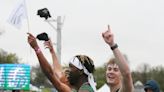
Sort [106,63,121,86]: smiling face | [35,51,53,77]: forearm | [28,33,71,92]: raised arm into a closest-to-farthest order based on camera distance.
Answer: [106,63,121,86]: smiling face
[28,33,71,92]: raised arm
[35,51,53,77]: forearm

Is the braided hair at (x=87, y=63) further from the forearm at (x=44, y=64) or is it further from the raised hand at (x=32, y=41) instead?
the raised hand at (x=32, y=41)

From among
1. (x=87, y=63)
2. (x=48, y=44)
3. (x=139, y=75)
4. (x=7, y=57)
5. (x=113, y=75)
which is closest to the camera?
(x=87, y=63)

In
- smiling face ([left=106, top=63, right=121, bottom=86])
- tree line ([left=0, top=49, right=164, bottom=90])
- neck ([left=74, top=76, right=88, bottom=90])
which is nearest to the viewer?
neck ([left=74, top=76, right=88, bottom=90])

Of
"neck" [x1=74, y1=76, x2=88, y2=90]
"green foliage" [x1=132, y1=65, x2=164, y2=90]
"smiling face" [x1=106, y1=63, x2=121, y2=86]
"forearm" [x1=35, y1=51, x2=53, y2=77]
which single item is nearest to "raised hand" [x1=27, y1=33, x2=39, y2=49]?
"forearm" [x1=35, y1=51, x2=53, y2=77]

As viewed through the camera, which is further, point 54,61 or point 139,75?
point 139,75

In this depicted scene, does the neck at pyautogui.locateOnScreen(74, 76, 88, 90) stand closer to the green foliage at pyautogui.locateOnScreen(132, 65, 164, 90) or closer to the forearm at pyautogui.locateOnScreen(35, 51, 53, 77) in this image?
the forearm at pyautogui.locateOnScreen(35, 51, 53, 77)

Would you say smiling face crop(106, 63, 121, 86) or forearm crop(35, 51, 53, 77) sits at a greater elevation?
forearm crop(35, 51, 53, 77)

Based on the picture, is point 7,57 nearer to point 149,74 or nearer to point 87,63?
point 149,74

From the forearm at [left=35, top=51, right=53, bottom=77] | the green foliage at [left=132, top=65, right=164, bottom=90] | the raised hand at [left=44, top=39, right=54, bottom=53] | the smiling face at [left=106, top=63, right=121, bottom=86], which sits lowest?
the green foliage at [left=132, top=65, right=164, bottom=90]

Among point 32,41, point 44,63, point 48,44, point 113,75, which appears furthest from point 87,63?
point 48,44

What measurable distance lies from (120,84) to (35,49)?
965 mm

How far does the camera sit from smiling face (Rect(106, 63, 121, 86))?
6.09 meters

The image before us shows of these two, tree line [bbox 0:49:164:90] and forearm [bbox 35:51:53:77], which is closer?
forearm [bbox 35:51:53:77]

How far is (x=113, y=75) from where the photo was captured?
612 centimetres
